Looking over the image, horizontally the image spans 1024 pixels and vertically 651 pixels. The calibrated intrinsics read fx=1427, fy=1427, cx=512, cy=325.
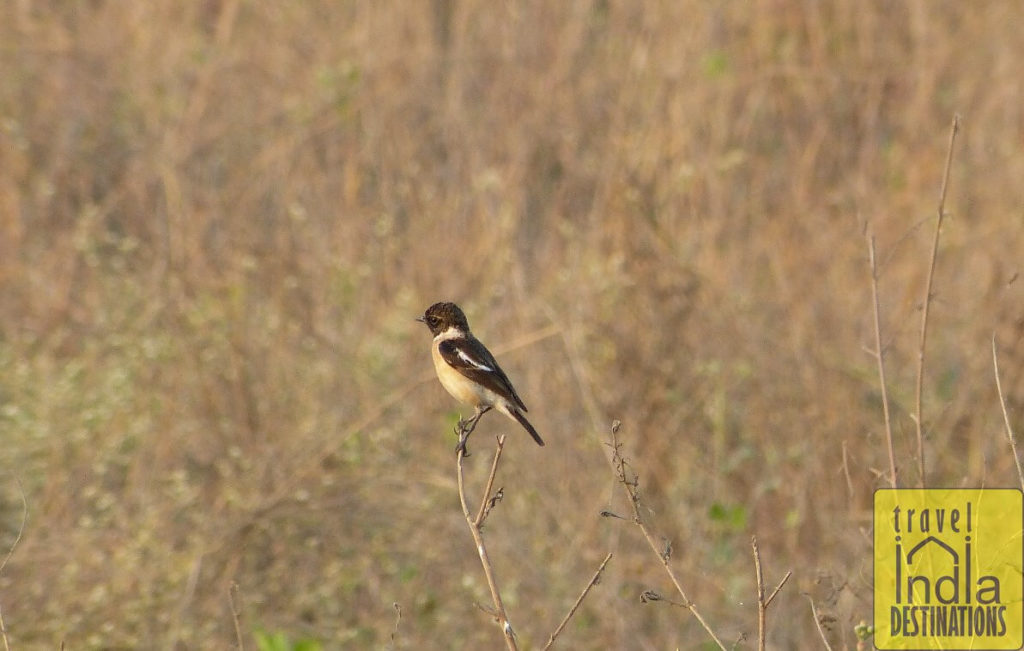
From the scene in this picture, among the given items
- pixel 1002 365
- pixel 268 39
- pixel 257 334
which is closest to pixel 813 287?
pixel 1002 365

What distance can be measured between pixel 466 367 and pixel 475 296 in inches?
112

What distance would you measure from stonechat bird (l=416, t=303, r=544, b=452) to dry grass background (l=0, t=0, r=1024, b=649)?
773 mm

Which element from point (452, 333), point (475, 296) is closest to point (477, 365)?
point (452, 333)

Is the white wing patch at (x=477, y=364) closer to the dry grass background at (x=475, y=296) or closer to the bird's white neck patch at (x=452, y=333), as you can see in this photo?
the bird's white neck patch at (x=452, y=333)

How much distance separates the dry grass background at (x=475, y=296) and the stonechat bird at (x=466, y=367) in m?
0.77

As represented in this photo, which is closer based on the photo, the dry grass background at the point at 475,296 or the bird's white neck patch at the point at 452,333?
the bird's white neck patch at the point at 452,333

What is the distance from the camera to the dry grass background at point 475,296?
590cm

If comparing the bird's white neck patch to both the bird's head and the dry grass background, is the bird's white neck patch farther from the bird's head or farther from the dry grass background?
the dry grass background

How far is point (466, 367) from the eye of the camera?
183 inches

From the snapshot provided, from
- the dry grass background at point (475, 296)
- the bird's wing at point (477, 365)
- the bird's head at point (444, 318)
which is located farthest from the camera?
the dry grass background at point (475, 296)

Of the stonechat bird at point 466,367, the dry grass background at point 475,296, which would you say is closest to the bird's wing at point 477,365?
the stonechat bird at point 466,367

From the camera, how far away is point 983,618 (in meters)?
4.30

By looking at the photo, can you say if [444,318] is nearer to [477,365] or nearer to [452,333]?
[452,333]

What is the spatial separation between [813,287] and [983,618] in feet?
10.6
